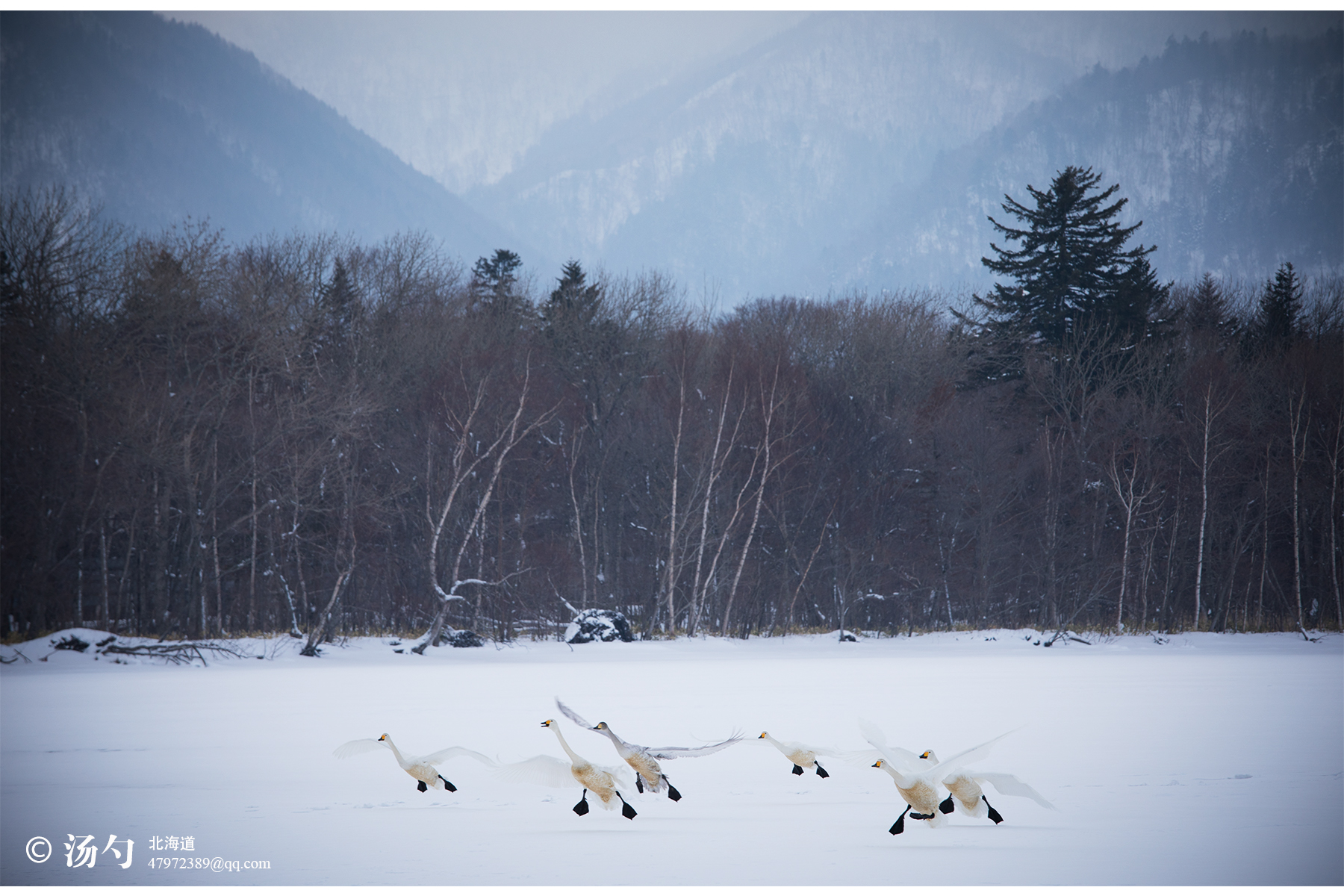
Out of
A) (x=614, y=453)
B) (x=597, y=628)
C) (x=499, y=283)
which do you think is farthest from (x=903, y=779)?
(x=499, y=283)

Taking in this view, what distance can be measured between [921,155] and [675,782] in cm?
7935

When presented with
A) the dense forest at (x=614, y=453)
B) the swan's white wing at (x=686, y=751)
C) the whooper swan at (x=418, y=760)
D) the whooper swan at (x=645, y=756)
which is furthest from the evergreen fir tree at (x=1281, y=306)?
the whooper swan at (x=418, y=760)

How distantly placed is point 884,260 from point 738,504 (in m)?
45.6

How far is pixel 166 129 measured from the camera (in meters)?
26.8

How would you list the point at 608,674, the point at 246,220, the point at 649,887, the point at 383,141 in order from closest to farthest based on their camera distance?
the point at 649,887, the point at 608,674, the point at 383,141, the point at 246,220

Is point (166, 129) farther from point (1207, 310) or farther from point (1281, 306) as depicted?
point (1207, 310)

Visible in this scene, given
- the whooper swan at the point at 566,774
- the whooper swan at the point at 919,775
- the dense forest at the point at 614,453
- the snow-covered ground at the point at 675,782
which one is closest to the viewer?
the whooper swan at the point at 919,775

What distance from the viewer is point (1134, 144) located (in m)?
42.7

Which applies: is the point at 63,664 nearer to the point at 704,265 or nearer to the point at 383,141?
the point at 383,141

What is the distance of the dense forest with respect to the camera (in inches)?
786

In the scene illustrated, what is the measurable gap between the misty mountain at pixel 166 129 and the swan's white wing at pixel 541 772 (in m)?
9.42

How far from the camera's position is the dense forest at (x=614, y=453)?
20.0m

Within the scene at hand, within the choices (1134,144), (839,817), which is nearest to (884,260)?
(1134,144)

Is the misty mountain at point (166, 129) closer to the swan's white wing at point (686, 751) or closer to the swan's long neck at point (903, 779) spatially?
the swan's white wing at point (686, 751)
